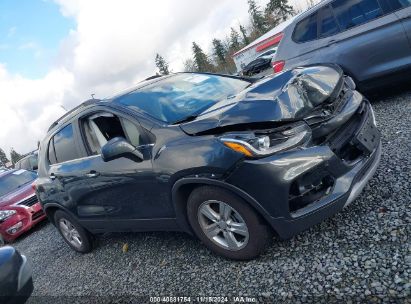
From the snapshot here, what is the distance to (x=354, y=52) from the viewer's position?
5.57 m

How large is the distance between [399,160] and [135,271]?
3.07m

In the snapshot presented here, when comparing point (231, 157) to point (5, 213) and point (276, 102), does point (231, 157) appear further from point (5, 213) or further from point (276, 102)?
point (5, 213)

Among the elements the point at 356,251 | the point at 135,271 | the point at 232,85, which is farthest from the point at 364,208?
the point at 135,271

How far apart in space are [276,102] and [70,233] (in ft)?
12.5

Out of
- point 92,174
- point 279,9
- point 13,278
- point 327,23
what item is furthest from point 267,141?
point 279,9

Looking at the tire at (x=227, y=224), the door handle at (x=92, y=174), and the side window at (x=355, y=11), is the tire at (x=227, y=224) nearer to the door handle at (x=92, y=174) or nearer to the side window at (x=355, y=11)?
the door handle at (x=92, y=174)

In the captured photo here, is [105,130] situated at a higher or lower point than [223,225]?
higher

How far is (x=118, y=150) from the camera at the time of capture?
3.41 meters

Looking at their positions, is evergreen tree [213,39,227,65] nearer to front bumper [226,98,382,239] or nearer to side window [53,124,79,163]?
side window [53,124,79,163]

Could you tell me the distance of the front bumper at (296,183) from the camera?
8.92ft

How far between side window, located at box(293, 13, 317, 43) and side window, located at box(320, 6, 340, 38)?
0.13 meters

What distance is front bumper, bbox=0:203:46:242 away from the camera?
7.79 m

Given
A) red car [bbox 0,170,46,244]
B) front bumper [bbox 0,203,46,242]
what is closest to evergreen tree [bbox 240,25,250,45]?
red car [bbox 0,170,46,244]

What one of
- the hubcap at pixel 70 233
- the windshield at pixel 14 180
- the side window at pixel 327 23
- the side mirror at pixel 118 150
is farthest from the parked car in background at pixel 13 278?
the windshield at pixel 14 180
